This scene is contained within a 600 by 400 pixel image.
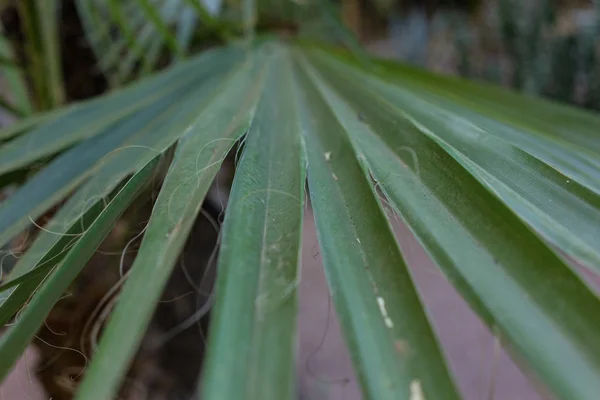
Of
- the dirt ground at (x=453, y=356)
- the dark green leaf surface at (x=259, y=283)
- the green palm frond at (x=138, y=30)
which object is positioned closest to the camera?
the dark green leaf surface at (x=259, y=283)

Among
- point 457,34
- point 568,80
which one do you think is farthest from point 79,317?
point 457,34

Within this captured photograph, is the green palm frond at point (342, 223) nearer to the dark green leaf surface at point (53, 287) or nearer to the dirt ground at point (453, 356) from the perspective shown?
the dark green leaf surface at point (53, 287)

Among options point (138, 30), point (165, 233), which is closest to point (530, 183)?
point (165, 233)

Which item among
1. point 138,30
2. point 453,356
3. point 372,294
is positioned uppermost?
point 138,30

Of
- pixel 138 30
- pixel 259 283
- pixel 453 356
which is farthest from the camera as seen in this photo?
pixel 453 356

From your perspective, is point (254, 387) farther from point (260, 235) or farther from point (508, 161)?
point (508, 161)

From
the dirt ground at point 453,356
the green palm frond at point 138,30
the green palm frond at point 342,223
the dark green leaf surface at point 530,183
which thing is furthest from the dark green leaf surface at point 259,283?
the dirt ground at point 453,356

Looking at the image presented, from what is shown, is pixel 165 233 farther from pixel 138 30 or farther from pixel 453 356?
pixel 453 356

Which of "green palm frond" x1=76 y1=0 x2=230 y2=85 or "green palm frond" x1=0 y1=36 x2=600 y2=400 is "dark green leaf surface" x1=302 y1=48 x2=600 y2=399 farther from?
"green palm frond" x1=76 y1=0 x2=230 y2=85
